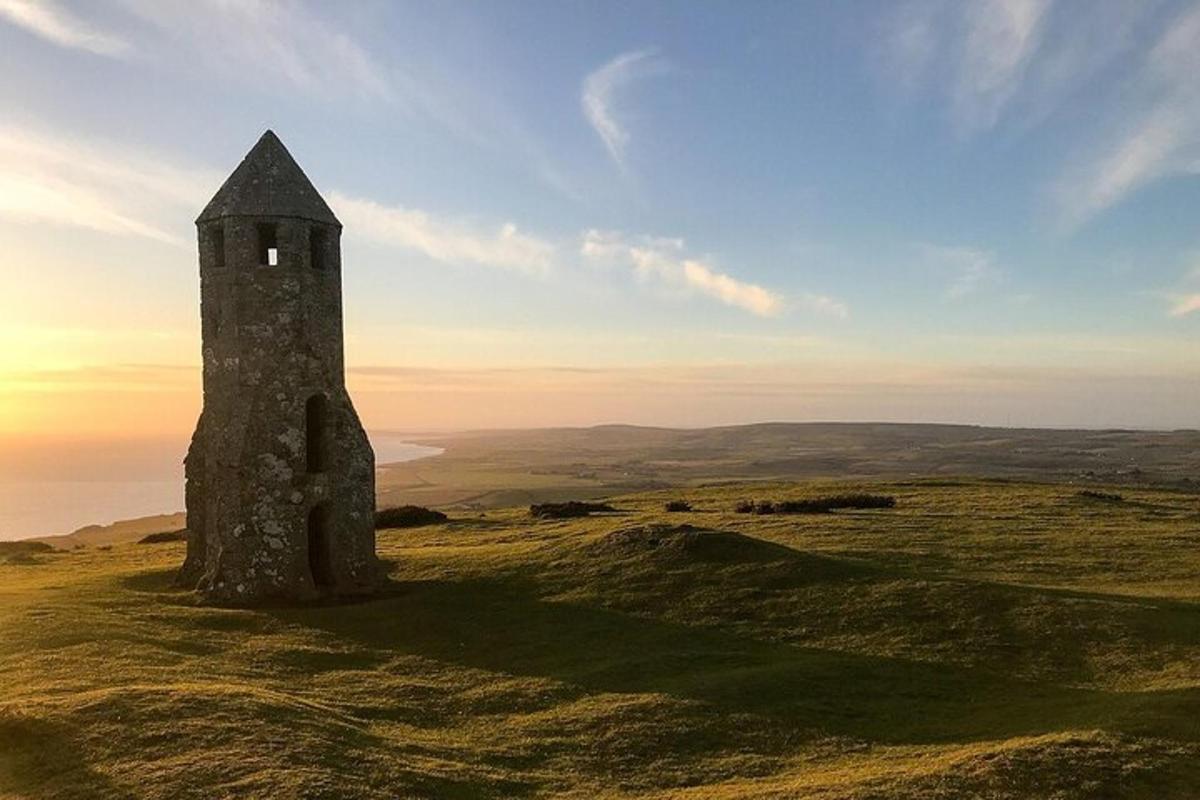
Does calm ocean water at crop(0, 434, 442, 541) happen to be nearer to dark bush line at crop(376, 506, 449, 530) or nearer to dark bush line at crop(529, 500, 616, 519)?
dark bush line at crop(376, 506, 449, 530)

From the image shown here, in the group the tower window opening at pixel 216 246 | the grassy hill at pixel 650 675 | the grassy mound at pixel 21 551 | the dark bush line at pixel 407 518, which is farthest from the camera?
the dark bush line at pixel 407 518

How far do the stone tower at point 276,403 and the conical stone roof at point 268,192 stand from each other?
0.14 ft

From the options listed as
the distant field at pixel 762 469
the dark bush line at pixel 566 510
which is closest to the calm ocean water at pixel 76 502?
the distant field at pixel 762 469

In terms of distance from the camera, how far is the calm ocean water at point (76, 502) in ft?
352

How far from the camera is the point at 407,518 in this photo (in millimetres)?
46688

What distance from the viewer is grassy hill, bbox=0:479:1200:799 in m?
13.3

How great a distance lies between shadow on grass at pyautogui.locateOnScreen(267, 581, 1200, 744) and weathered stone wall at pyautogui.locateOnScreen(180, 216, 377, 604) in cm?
242

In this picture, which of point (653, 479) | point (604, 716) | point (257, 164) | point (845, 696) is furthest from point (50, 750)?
point (653, 479)

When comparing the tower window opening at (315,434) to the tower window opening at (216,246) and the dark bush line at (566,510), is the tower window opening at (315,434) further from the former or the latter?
the dark bush line at (566,510)

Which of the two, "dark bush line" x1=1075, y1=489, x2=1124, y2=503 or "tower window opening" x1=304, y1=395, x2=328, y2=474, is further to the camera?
"dark bush line" x1=1075, y1=489, x2=1124, y2=503

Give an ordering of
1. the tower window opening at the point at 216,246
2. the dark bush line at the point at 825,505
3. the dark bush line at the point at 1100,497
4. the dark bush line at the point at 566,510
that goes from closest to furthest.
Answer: the tower window opening at the point at 216,246 < the dark bush line at the point at 825,505 < the dark bush line at the point at 1100,497 < the dark bush line at the point at 566,510

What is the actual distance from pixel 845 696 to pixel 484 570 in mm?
14682

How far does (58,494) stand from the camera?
152875 mm

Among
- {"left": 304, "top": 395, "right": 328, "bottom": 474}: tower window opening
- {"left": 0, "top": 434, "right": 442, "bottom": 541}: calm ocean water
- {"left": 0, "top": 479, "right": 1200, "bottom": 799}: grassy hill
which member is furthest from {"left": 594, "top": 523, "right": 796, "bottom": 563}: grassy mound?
{"left": 0, "top": 434, "right": 442, "bottom": 541}: calm ocean water
